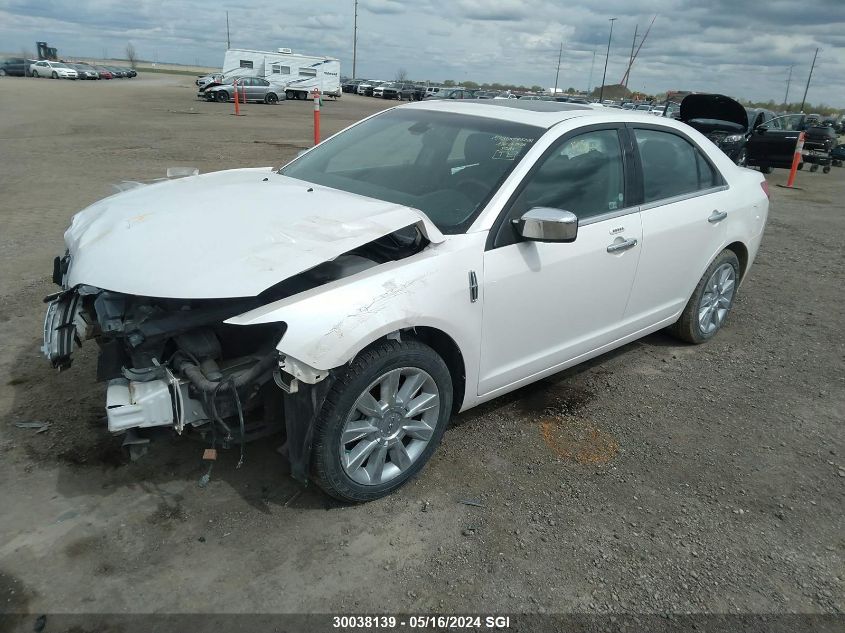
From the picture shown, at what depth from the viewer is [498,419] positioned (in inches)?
148

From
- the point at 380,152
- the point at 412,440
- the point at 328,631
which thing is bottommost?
the point at 328,631

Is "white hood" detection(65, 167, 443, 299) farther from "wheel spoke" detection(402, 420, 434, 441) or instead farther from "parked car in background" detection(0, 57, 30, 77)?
"parked car in background" detection(0, 57, 30, 77)

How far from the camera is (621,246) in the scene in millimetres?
3635

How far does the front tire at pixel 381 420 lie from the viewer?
2.62 m

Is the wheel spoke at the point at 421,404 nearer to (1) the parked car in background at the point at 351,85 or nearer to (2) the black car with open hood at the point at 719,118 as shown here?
(2) the black car with open hood at the point at 719,118

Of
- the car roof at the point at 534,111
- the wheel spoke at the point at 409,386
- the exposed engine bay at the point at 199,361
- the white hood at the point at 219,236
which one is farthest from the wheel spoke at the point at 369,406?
the car roof at the point at 534,111

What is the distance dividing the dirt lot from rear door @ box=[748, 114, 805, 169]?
12940mm

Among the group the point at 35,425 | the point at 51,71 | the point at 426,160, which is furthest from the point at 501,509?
the point at 51,71

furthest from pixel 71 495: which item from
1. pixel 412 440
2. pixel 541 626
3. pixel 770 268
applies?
pixel 770 268

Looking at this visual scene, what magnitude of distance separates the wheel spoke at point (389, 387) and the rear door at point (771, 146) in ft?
52.5

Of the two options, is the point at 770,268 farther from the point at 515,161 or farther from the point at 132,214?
the point at 132,214

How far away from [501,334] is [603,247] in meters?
0.87

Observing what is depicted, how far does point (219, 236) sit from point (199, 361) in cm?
58

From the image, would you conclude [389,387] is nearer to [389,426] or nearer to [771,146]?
[389,426]
